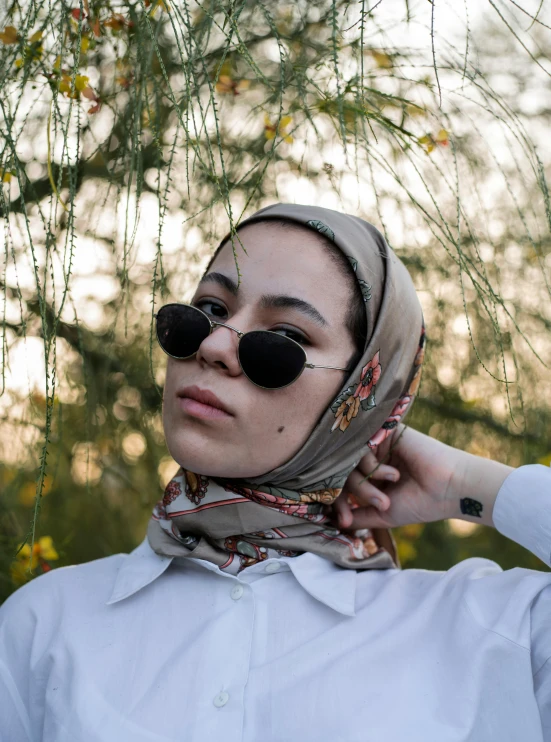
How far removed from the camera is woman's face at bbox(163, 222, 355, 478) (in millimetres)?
1265

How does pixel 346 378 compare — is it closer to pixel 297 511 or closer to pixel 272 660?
pixel 297 511

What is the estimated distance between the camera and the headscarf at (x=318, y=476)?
4.40ft

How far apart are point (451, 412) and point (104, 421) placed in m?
1.05

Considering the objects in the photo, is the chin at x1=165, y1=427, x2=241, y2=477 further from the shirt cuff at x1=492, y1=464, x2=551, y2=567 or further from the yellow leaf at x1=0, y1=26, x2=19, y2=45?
the yellow leaf at x1=0, y1=26, x2=19, y2=45

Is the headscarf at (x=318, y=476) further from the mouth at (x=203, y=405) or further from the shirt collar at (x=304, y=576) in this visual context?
the mouth at (x=203, y=405)

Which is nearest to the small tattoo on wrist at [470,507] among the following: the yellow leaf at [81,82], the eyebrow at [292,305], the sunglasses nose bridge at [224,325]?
the eyebrow at [292,305]

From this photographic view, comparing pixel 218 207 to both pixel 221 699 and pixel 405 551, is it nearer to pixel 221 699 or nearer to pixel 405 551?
pixel 221 699

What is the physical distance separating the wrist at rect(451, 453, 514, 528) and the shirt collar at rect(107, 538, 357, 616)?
26 centimetres

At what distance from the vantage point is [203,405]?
1.28m

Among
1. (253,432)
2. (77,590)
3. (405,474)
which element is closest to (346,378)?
(253,432)

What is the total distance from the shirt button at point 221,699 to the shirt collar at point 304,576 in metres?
0.21

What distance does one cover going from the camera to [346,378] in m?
1.35

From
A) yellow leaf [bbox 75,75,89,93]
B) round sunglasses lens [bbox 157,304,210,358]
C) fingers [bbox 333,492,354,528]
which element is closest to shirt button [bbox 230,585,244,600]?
fingers [bbox 333,492,354,528]

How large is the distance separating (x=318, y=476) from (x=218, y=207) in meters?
0.74
